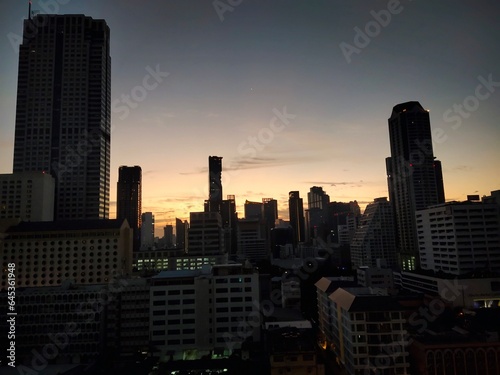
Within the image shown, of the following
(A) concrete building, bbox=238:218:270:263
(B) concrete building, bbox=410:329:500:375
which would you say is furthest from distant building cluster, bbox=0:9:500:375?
(A) concrete building, bbox=238:218:270:263

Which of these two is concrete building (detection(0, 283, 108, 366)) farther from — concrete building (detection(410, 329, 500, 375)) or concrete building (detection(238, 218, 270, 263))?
concrete building (detection(238, 218, 270, 263))

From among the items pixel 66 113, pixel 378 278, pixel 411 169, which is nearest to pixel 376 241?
pixel 411 169

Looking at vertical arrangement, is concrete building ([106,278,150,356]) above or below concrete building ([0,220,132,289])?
below

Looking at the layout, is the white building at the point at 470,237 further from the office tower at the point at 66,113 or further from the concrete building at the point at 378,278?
the office tower at the point at 66,113

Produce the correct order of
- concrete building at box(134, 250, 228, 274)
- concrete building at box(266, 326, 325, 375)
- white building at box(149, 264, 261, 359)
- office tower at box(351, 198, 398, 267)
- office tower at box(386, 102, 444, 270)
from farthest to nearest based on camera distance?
office tower at box(386, 102, 444, 270), office tower at box(351, 198, 398, 267), concrete building at box(134, 250, 228, 274), white building at box(149, 264, 261, 359), concrete building at box(266, 326, 325, 375)

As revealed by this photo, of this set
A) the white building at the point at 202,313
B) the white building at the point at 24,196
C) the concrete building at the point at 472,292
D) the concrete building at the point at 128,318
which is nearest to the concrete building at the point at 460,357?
the white building at the point at 202,313

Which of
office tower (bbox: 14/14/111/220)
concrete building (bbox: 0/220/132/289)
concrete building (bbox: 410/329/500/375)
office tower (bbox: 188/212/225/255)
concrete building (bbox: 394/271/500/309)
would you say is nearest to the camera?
concrete building (bbox: 410/329/500/375)

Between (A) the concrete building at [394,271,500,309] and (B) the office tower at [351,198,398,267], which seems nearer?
(A) the concrete building at [394,271,500,309]

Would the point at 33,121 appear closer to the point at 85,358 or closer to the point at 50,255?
the point at 50,255
